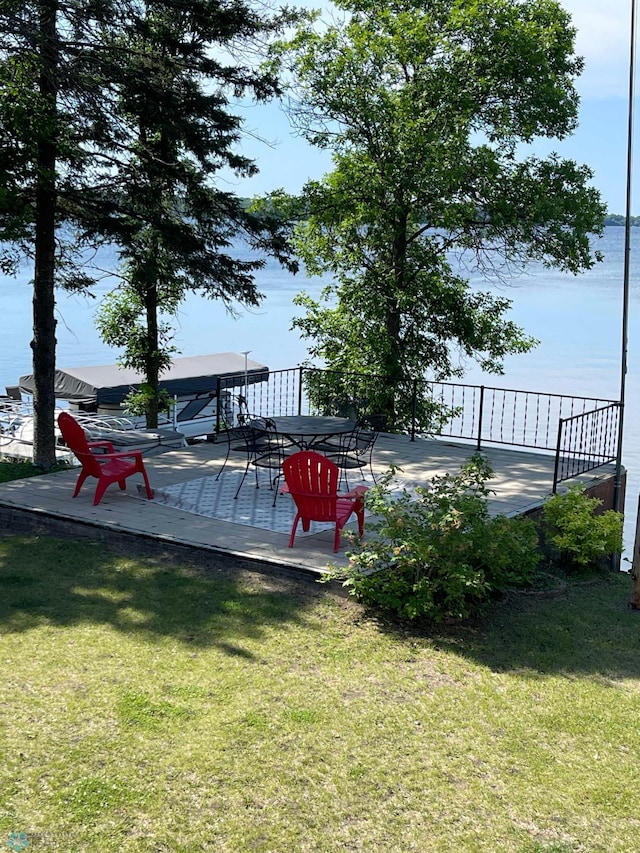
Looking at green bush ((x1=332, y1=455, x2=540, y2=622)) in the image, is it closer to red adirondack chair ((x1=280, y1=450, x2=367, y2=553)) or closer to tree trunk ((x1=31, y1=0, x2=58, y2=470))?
red adirondack chair ((x1=280, y1=450, x2=367, y2=553))

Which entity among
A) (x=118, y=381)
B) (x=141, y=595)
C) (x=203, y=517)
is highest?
(x=118, y=381)

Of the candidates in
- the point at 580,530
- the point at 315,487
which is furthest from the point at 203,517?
the point at 580,530

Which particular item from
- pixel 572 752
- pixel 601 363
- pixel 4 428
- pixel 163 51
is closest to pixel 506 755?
pixel 572 752

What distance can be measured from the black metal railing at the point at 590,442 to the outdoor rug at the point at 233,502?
3.43 m

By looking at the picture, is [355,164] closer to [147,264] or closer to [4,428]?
[147,264]

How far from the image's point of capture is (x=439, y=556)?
6535mm

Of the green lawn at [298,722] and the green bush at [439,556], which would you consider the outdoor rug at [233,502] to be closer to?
the green lawn at [298,722]

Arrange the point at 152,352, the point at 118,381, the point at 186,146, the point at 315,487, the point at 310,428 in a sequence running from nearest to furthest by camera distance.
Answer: the point at 315,487 < the point at 310,428 < the point at 186,146 < the point at 152,352 < the point at 118,381

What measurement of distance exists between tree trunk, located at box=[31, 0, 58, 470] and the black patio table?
3.22 meters

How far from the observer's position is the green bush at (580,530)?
28.8 feet

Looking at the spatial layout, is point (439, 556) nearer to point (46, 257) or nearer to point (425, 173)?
point (46, 257)

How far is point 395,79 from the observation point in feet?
50.5

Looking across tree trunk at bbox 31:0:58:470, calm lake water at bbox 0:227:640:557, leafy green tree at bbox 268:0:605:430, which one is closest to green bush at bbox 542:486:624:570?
leafy green tree at bbox 268:0:605:430

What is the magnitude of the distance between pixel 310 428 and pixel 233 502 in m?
1.30
